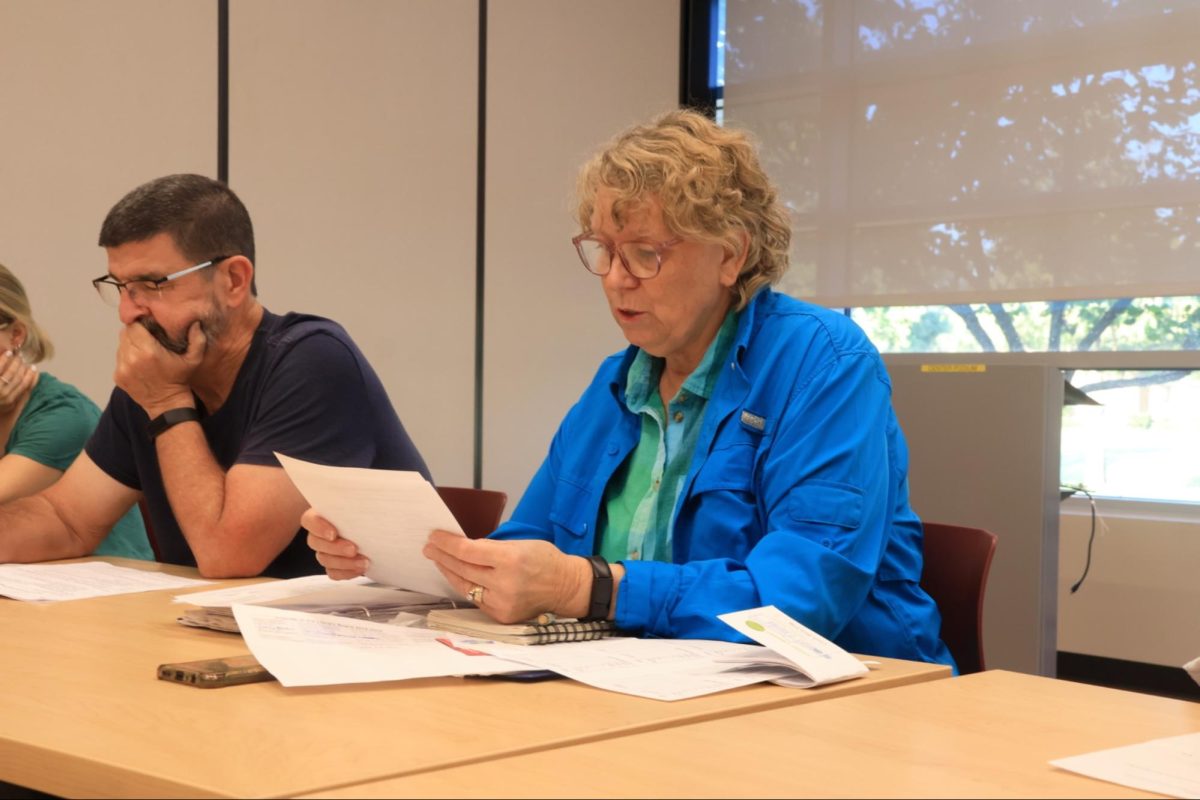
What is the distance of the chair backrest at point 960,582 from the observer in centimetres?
177

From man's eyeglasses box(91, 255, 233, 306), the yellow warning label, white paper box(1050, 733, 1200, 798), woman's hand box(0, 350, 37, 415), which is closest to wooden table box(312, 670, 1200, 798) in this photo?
white paper box(1050, 733, 1200, 798)

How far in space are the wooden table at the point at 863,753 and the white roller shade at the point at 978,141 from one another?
11.5 ft

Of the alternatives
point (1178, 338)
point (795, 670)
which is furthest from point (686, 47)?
point (795, 670)

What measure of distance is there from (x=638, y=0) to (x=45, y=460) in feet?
12.2

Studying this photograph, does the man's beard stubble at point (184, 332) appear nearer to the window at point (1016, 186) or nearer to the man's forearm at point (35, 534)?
the man's forearm at point (35, 534)

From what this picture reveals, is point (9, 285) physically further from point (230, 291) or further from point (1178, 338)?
point (1178, 338)


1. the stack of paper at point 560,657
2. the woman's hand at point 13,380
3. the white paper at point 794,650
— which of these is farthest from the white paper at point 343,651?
the woman's hand at point 13,380

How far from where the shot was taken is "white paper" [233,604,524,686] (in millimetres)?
1208

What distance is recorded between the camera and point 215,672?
3.97 feet

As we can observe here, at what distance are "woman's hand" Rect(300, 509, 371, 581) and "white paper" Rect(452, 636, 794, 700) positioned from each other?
0.26m

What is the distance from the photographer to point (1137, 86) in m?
4.38

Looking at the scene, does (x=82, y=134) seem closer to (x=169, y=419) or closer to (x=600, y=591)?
(x=169, y=419)

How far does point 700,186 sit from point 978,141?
10.9 ft

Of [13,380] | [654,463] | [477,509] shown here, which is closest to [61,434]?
[13,380]
